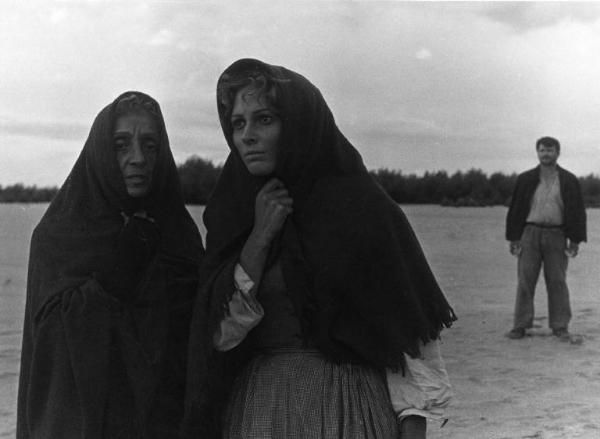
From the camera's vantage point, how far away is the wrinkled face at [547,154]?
8.19 m

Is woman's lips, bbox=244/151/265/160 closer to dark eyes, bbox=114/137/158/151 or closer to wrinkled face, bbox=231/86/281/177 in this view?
wrinkled face, bbox=231/86/281/177

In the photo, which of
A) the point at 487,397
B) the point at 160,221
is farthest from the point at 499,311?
the point at 160,221

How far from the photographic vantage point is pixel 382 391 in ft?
8.05

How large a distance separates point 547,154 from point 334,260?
631 cm

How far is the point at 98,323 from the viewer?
280 centimetres

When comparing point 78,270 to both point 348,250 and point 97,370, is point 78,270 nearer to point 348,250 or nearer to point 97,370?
point 97,370

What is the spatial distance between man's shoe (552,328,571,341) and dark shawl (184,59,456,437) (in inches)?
249

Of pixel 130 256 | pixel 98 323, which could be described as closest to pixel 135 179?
pixel 130 256

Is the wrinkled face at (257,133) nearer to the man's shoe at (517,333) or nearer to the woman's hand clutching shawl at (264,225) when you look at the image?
the woman's hand clutching shawl at (264,225)

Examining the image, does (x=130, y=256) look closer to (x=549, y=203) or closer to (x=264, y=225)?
(x=264, y=225)

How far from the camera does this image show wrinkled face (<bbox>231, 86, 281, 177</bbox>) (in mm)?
2467

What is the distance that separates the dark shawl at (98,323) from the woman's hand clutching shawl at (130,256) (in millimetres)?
26

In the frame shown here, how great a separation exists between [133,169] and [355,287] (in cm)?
101

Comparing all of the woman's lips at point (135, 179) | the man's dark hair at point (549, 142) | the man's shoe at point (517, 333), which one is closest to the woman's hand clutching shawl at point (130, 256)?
the woman's lips at point (135, 179)
